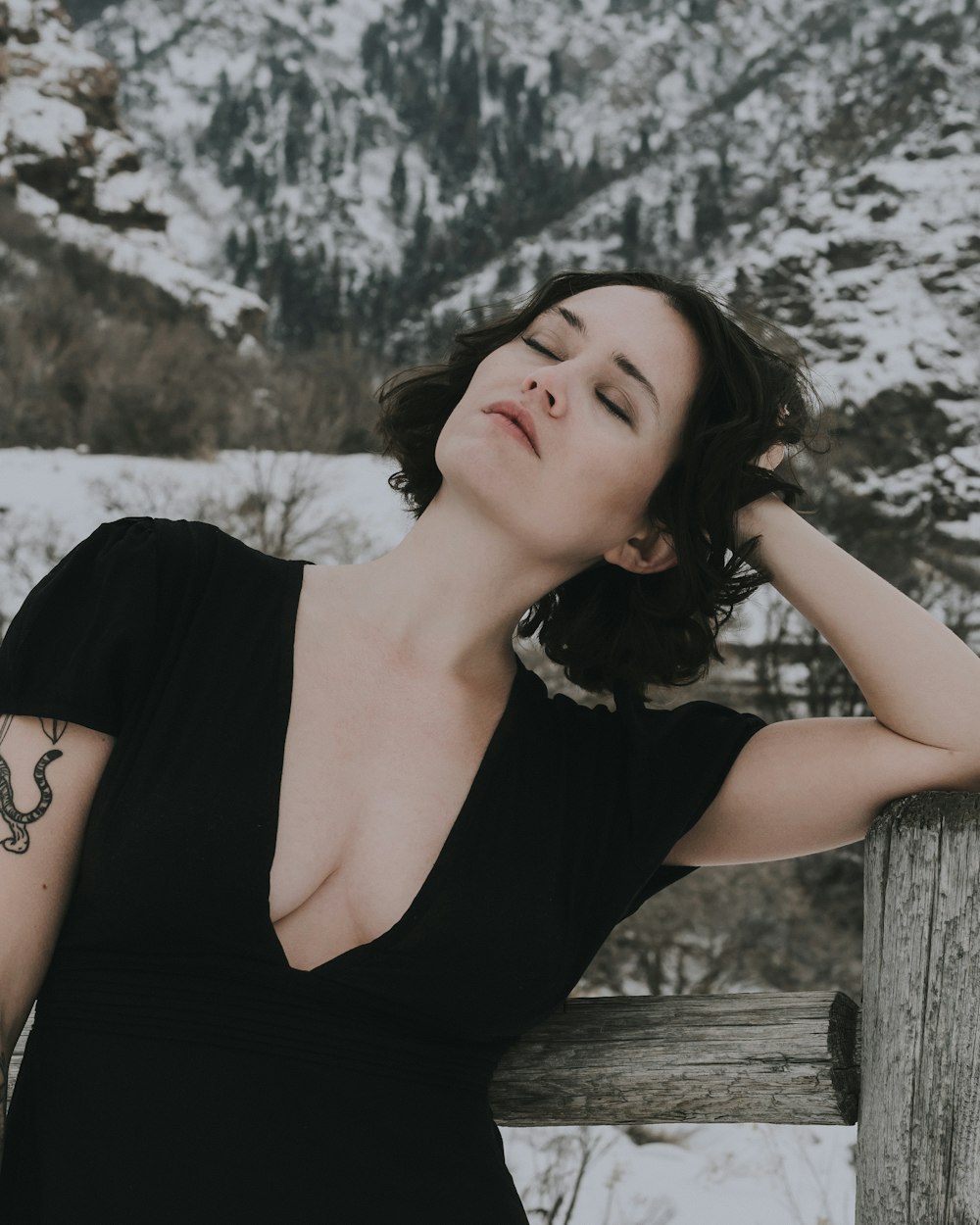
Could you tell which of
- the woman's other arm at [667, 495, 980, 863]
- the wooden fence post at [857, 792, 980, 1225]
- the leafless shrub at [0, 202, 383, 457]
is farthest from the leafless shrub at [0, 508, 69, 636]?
the wooden fence post at [857, 792, 980, 1225]

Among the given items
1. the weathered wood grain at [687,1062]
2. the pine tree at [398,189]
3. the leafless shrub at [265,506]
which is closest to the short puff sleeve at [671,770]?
the weathered wood grain at [687,1062]

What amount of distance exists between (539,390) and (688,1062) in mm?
908

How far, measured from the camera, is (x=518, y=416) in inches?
65.6

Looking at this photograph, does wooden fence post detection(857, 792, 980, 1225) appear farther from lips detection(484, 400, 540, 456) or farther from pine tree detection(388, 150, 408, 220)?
pine tree detection(388, 150, 408, 220)

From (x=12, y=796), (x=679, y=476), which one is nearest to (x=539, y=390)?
(x=679, y=476)

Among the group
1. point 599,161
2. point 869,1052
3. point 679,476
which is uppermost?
point 679,476

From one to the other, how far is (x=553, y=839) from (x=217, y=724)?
464mm

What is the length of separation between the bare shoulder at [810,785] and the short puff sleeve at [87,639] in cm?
79

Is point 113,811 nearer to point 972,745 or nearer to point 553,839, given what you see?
point 553,839

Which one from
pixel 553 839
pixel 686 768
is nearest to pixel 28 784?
pixel 553 839

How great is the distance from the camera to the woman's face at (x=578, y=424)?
1651mm

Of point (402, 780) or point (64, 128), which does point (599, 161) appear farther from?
point (402, 780)

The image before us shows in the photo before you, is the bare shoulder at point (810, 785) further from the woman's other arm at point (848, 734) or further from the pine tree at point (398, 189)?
the pine tree at point (398, 189)

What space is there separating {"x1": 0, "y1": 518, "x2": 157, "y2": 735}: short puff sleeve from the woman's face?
452mm
